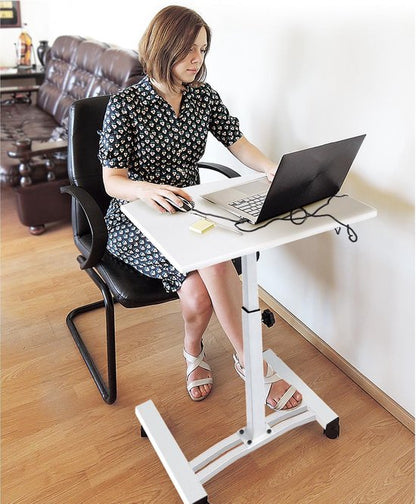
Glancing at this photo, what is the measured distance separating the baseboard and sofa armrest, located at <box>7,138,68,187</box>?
1.25 meters

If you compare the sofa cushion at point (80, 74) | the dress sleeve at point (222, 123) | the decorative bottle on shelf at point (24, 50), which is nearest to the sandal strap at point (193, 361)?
the dress sleeve at point (222, 123)

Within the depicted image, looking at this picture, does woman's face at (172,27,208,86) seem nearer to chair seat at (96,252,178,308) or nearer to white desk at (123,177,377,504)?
white desk at (123,177,377,504)

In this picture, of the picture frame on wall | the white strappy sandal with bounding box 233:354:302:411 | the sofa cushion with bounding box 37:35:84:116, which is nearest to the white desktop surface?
the white strappy sandal with bounding box 233:354:302:411

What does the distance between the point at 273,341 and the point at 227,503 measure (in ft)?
2.28

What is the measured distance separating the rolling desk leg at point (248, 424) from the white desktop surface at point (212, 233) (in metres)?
0.15

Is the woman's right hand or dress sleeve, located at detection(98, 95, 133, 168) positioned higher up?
dress sleeve, located at detection(98, 95, 133, 168)

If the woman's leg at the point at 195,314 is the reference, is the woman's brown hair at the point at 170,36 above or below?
above

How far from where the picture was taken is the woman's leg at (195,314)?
4.91 ft

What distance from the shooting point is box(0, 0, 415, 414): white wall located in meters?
1.34

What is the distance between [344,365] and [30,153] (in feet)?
5.73

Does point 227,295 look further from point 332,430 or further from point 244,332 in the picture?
point 332,430

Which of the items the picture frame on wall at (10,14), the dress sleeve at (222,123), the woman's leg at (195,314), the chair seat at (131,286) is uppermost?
the picture frame on wall at (10,14)

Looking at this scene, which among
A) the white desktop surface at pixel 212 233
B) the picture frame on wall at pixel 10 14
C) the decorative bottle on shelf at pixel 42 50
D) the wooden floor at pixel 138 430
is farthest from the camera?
the picture frame on wall at pixel 10 14

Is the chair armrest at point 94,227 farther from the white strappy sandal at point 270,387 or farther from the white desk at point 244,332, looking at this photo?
the white strappy sandal at point 270,387
